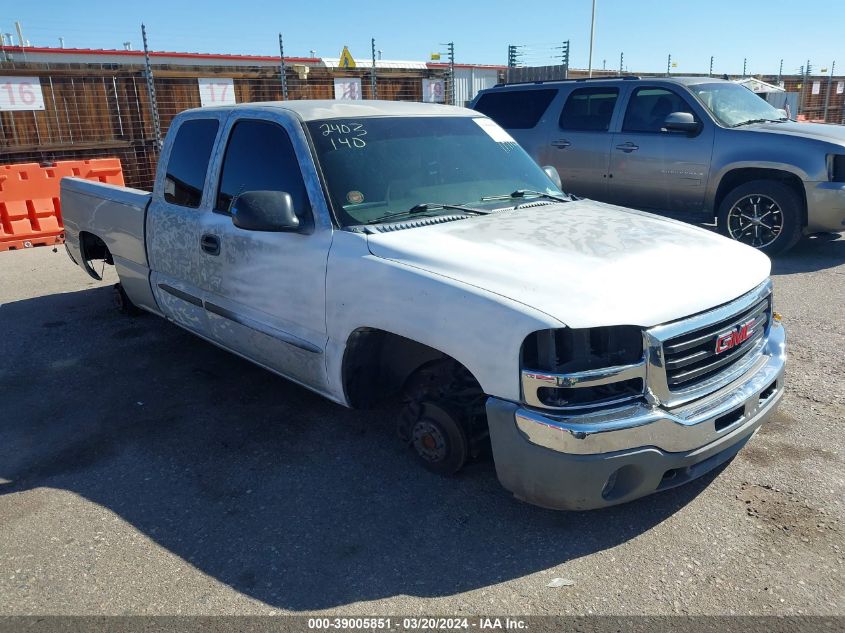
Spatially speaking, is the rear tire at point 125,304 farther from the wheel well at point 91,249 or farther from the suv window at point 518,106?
the suv window at point 518,106

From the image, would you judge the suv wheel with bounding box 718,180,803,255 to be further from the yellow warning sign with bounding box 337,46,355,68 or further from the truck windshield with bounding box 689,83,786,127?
the yellow warning sign with bounding box 337,46,355,68

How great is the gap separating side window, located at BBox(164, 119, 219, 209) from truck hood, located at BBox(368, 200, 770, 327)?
1686mm

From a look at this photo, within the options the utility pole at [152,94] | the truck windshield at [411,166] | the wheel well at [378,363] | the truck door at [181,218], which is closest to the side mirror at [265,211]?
the truck windshield at [411,166]

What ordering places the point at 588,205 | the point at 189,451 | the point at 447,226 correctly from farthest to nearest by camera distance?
1. the point at 588,205
2. the point at 189,451
3. the point at 447,226

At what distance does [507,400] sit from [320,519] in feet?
3.72

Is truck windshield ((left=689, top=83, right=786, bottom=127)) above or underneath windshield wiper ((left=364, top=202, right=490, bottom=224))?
above

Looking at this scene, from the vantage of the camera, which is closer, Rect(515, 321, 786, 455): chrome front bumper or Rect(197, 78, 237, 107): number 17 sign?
Rect(515, 321, 786, 455): chrome front bumper

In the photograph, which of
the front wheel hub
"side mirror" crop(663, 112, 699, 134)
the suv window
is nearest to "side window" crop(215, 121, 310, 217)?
the front wheel hub

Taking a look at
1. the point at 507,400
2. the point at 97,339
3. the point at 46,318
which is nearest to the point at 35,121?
the point at 46,318

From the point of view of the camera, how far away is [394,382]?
12.4 ft

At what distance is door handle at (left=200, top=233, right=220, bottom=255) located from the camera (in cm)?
420

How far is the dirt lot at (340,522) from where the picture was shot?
2754 mm

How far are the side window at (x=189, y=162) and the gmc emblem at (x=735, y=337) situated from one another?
317 centimetres

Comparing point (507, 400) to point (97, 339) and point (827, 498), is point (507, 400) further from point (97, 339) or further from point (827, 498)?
point (97, 339)
